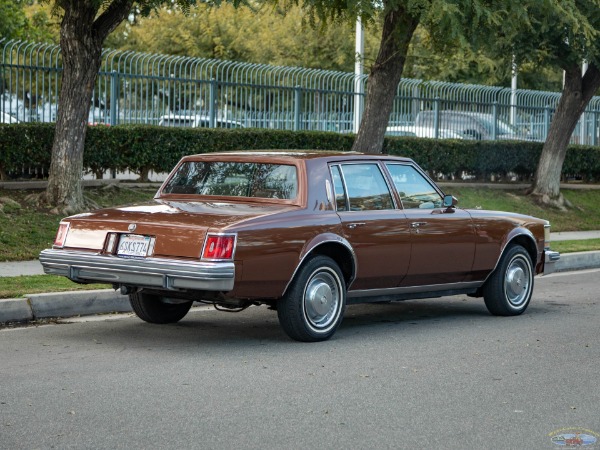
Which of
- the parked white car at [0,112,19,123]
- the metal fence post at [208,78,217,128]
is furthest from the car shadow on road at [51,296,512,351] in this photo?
the metal fence post at [208,78,217,128]

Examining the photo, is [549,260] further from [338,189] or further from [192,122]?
[192,122]

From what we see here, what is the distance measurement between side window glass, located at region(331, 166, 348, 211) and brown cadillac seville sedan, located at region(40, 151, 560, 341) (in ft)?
0.04

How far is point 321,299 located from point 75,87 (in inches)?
334

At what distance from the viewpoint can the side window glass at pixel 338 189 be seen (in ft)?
31.1

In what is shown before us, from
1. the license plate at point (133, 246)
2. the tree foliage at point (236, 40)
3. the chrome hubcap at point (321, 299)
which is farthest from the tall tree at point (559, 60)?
the tree foliage at point (236, 40)

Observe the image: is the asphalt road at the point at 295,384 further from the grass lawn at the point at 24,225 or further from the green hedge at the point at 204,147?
the green hedge at the point at 204,147

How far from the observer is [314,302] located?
9.02 meters

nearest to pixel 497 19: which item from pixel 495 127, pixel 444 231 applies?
pixel 444 231

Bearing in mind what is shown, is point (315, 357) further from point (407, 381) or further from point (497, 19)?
point (497, 19)

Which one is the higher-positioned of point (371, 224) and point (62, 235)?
point (371, 224)

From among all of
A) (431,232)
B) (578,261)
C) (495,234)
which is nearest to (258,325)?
(431,232)

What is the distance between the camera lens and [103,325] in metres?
9.87

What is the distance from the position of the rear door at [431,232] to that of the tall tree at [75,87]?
699 cm

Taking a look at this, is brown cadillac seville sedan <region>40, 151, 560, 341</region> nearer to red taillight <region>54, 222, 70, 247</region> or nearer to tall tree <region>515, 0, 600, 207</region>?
red taillight <region>54, 222, 70, 247</region>
